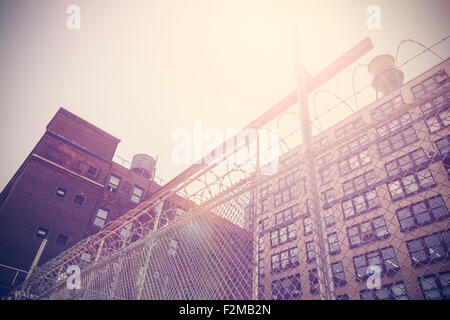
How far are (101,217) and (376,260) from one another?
96.3 feet

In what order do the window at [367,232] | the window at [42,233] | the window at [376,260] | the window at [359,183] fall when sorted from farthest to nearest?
the window at [359,183] → the window at [367,232] → the window at [376,260] → the window at [42,233]

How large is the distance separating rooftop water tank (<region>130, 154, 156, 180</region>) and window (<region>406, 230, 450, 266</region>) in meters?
28.7

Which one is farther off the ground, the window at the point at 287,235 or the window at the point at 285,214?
the window at the point at 285,214

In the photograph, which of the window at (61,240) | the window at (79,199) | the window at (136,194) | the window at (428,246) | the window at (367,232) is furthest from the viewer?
the window at (367,232)

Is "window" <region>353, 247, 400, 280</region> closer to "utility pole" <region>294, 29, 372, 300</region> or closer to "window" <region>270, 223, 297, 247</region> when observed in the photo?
"window" <region>270, 223, 297, 247</region>

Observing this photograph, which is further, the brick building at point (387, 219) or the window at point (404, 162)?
the window at point (404, 162)

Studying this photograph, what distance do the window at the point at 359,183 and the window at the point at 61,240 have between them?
105 feet

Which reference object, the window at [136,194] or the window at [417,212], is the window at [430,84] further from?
the window at [136,194]

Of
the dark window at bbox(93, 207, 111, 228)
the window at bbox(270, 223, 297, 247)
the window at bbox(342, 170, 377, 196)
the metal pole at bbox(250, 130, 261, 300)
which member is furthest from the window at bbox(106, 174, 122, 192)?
the window at bbox(342, 170, 377, 196)

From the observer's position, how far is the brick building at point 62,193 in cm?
1955

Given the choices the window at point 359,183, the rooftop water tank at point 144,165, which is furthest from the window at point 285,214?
the rooftop water tank at point 144,165

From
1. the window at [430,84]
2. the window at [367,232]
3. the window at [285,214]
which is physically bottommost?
the window at [367,232]

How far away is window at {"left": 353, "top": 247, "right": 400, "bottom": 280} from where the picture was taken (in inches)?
1112
